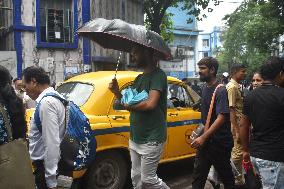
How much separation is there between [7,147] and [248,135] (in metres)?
2.30

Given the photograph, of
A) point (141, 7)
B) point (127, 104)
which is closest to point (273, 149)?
point (127, 104)

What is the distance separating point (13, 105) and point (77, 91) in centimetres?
308

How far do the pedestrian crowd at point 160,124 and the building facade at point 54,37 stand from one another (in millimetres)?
12551

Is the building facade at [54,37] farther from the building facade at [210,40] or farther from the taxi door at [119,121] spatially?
the building facade at [210,40]

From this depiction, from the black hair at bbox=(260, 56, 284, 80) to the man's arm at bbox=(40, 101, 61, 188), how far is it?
1.92 m

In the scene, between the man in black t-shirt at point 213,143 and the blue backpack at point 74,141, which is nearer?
the blue backpack at point 74,141

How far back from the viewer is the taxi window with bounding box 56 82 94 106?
619 cm

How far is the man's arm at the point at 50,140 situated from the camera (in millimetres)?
3625

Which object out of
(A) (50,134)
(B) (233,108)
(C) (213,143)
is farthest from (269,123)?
(B) (233,108)

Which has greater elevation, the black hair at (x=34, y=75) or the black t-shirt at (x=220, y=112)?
the black hair at (x=34, y=75)

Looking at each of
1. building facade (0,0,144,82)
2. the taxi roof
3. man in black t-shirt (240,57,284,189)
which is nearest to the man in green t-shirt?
man in black t-shirt (240,57,284,189)

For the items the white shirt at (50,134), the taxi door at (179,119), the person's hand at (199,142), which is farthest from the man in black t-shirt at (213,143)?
the white shirt at (50,134)

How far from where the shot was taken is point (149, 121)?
431 cm

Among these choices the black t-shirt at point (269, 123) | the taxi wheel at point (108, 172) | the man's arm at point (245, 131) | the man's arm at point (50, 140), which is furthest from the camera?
the taxi wheel at point (108, 172)
